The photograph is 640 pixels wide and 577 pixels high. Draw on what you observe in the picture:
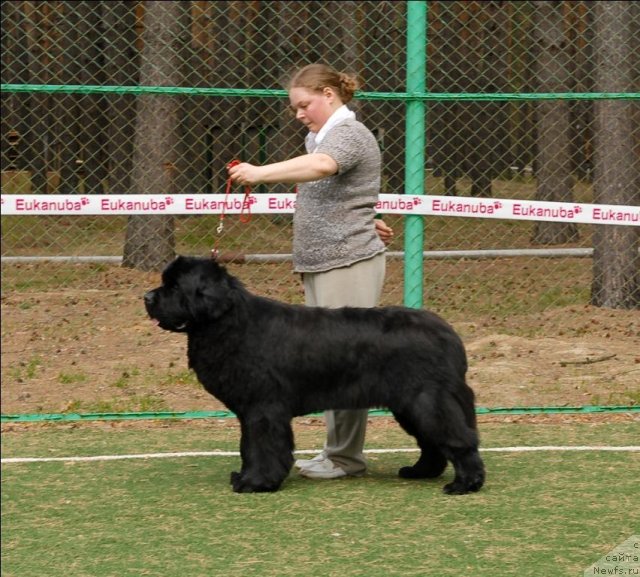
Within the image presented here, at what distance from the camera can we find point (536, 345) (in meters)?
9.40

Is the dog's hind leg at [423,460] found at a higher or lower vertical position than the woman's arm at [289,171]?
lower

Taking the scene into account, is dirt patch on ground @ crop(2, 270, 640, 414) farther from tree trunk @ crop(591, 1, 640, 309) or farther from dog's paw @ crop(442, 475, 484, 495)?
dog's paw @ crop(442, 475, 484, 495)

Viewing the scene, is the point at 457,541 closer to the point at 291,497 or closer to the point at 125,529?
the point at 291,497

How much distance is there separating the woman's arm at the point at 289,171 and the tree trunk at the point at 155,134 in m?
6.25

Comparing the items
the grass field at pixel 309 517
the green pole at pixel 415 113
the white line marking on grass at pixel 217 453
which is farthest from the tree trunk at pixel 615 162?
the white line marking on grass at pixel 217 453

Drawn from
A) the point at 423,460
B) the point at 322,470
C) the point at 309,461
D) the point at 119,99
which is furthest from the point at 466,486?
the point at 119,99

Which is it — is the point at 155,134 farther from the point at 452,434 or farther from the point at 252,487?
the point at 452,434

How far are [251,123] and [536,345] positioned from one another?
27.1ft

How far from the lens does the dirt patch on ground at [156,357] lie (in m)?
8.16

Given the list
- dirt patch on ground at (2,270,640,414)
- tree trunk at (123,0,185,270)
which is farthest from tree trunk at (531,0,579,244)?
tree trunk at (123,0,185,270)

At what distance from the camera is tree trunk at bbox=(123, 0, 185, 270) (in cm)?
1181

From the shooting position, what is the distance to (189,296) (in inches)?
217

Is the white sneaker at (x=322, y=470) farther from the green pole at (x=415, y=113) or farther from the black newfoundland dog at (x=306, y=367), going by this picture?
the green pole at (x=415, y=113)

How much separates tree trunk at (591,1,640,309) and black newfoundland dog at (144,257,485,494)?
5.40m
